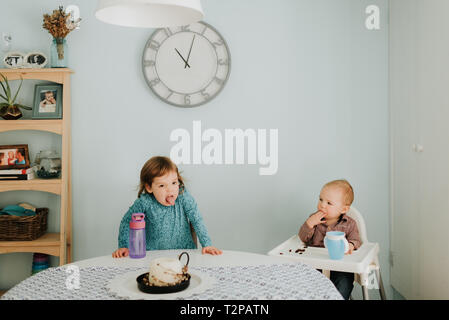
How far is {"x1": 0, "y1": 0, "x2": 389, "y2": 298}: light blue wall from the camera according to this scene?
9.31 ft

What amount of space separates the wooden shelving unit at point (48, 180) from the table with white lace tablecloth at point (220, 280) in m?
1.00

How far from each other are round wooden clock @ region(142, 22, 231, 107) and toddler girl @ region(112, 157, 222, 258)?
0.68 meters

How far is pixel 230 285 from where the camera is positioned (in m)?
1.48

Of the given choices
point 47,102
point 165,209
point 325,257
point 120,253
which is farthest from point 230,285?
point 47,102

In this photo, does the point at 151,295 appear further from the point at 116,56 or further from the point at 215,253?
the point at 116,56

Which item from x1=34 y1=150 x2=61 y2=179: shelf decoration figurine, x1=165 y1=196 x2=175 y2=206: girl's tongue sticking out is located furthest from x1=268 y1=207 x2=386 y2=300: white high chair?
x1=34 y1=150 x2=61 y2=179: shelf decoration figurine

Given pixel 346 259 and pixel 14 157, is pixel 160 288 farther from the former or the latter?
pixel 14 157

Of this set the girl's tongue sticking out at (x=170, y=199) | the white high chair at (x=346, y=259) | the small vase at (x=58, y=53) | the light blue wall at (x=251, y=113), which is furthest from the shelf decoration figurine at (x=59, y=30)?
the white high chair at (x=346, y=259)

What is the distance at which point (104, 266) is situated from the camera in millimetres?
1708

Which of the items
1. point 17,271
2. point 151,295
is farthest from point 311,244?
point 17,271

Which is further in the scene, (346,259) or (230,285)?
(346,259)

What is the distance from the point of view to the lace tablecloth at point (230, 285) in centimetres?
140

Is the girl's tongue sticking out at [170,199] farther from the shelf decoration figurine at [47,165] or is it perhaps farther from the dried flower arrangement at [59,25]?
the dried flower arrangement at [59,25]

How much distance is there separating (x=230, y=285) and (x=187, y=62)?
1.66 meters
